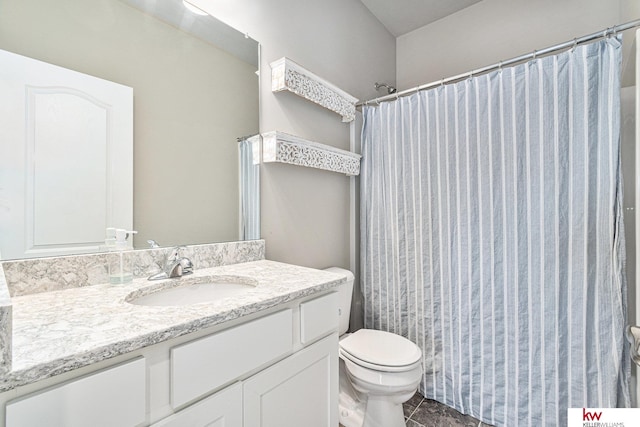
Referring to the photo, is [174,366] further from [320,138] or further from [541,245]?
[541,245]

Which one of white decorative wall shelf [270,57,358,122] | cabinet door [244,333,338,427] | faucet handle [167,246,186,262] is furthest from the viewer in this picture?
white decorative wall shelf [270,57,358,122]

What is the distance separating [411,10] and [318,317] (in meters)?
2.38

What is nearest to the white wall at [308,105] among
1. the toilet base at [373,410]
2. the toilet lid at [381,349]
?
the toilet lid at [381,349]

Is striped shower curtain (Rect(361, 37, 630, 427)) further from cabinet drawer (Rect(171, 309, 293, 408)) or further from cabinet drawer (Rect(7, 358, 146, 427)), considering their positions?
cabinet drawer (Rect(7, 358, 146, 427))

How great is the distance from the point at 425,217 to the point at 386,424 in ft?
3.60

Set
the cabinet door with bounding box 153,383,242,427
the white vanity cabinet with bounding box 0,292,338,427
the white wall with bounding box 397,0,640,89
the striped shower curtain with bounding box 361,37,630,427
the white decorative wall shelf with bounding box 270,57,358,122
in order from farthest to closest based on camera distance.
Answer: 1. the white wall with bounding box 397,0,640,89
2. the white decorative wall shelf with bounding box 270,57,358,122
3. the striped shower curtain with bounding box 361,37,630,427
4. the cabinet door with bounding box 153,383,242,427
5. the white vanity cabinet with bounding box 0,292,338,427

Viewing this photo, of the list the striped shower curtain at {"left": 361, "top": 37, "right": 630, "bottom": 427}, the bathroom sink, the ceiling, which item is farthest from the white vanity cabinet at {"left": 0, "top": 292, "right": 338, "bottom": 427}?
the ceiling

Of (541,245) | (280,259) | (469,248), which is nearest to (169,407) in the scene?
(280,259)

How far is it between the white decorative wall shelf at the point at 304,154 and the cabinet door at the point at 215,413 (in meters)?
1.00

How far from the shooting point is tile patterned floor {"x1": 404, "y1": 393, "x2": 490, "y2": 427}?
1.53 meters

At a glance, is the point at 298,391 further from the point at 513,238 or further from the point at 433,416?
the point at 513,238

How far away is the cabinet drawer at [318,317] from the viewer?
3.14 ft

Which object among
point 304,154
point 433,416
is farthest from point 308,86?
point 433,416

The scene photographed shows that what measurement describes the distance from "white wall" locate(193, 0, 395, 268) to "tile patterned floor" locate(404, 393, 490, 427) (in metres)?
0.93
